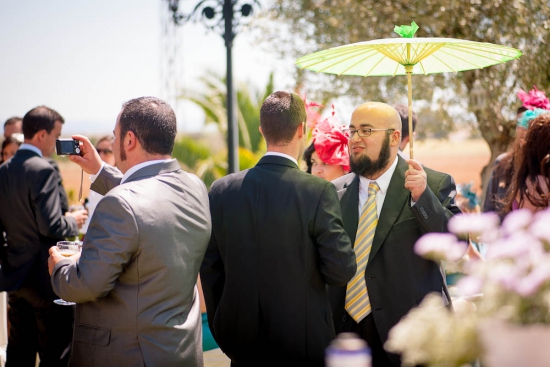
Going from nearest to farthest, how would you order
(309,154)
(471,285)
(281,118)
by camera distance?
(471,285) < (281,118) < (309,154)

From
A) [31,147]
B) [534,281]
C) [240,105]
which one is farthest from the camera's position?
[240,105]

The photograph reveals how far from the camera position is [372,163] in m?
3.99

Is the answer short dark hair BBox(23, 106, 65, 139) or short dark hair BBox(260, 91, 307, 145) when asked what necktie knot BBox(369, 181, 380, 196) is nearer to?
short dark hair BBox(260, 91, 307, 145)

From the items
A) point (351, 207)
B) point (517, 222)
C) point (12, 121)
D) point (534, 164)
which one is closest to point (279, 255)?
point (351, 207)

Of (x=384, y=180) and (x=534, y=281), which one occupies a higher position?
(x=534, y=281)

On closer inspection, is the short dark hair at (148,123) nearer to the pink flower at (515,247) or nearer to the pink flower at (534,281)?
the pink flower at (515,247)

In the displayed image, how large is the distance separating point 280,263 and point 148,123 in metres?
0.98

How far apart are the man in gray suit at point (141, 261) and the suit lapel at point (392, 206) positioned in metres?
1.04

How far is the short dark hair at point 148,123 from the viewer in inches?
126

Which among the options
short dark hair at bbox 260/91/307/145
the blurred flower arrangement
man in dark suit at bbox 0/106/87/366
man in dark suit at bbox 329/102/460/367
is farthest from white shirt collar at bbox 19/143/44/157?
the blurred flower arrangement

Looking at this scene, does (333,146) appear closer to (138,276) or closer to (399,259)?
(399,259)

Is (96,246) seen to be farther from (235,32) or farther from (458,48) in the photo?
(235,32)

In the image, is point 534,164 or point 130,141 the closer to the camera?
point 130,141

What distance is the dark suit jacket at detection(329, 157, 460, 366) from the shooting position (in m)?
3.72
